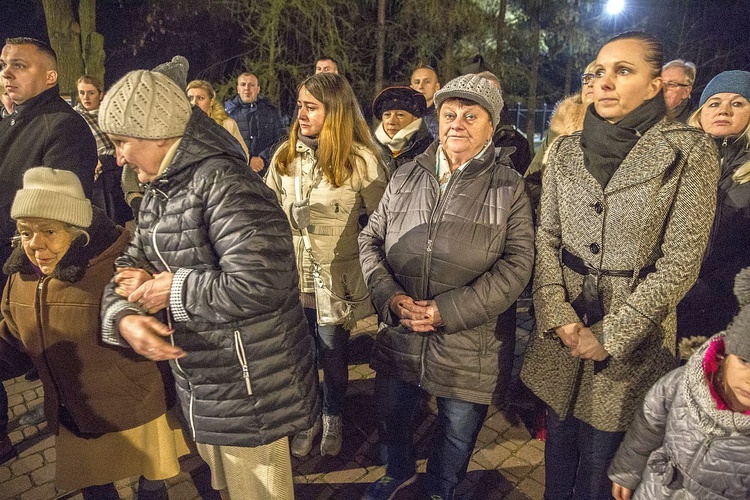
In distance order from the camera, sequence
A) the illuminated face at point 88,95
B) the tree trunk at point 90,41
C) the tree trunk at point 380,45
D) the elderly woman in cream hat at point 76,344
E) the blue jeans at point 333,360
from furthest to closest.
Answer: the tree trunk at point 380,45
the tree trunk at point 90,41
the illuminated face at point 88,95
the blue jeans at point 333,360
the elderly woman in cream hat at point 76,344

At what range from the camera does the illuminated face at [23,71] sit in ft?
11.7

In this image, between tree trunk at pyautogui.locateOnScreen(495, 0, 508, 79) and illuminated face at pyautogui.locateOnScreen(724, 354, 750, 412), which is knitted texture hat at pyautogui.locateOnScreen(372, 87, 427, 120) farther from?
tree trunk at pyautogui.locateOnScreen(495, 0, 508, 79)

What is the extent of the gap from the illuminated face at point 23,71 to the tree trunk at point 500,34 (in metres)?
11.1

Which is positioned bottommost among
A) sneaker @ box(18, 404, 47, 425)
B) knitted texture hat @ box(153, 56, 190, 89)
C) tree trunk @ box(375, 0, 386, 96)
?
sneaker @ box(18, 404, 47, 425)

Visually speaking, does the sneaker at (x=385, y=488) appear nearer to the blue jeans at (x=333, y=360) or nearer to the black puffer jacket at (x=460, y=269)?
the blue jeans at (x=333, y=360)

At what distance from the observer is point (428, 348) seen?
2.57 metres

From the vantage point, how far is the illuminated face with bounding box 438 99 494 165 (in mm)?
2510

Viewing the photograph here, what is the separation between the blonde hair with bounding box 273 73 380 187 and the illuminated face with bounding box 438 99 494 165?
2.85ft

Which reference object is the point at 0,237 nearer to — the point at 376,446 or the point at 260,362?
the point at 260,362

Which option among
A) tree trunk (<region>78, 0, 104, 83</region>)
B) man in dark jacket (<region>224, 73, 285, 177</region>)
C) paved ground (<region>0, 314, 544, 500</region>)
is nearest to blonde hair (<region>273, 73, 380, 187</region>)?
paved ground (<region>0, 314, 544, 500</region>)

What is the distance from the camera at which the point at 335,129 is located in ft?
10.6

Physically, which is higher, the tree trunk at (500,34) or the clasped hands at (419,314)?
the tree trunk at (500,34)

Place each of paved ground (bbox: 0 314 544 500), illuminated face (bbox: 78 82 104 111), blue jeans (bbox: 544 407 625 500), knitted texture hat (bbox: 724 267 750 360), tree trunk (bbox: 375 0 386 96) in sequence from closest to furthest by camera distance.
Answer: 1. knitted texture hat (bbox: 724 267 750 360)
2. blue jeans (bbox: 544 407 625 500)
3. paved ground (bbox: 0 314 544 500)
4. illuminated face (bbox: 78 82 104 111)
5. tree trunk (bbox: 375 0 386 96)

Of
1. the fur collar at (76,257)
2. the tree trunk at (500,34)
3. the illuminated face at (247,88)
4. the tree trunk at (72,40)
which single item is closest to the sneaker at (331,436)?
the fur collar at (76,257)
